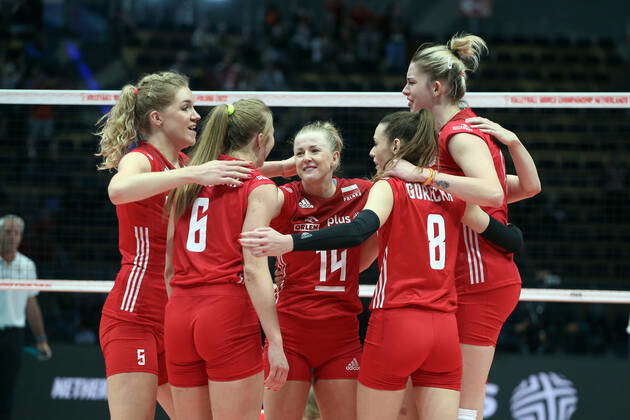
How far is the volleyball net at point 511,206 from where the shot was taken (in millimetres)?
11906

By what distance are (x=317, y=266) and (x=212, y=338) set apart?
839mm

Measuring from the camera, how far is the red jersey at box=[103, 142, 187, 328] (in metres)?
4.46

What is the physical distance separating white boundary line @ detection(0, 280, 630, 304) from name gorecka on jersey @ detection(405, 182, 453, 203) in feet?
6.44

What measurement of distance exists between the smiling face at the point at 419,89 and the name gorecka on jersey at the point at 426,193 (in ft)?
1.88

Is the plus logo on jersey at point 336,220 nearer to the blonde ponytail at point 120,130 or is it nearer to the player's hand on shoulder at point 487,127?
the player's hand on shoulder at point 487,127

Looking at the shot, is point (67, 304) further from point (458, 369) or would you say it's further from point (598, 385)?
point (458, 369)

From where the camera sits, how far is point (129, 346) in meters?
4.39

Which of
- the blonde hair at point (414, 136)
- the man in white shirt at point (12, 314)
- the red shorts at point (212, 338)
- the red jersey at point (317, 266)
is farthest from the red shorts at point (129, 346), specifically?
the man in white shirt at point (12, 314)

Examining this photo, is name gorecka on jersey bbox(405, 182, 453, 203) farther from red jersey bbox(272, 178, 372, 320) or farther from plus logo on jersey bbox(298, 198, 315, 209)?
plus logo on jersey bbox(298, 198, 315, 209)

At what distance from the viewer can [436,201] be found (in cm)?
429

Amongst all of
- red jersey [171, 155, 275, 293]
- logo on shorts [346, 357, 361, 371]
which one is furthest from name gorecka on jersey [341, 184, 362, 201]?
logo on shorts [346, 357, 361, 371]

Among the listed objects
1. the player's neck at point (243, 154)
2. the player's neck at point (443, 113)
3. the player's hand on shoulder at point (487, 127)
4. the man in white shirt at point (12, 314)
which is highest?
the player's neck at point (443, 113)

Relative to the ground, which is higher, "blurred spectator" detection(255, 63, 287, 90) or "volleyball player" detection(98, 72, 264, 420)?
"blurred spectator" detection(255, 63, 287, 90)

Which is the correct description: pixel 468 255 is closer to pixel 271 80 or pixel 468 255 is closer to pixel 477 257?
pixel 477 257
